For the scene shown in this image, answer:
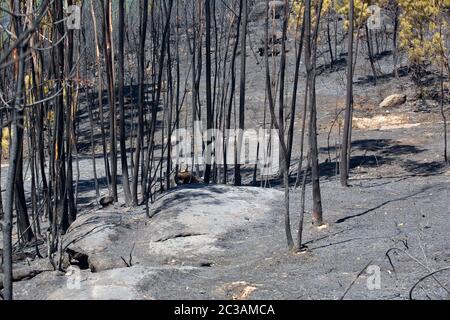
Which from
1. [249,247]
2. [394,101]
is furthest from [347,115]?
[394,101]

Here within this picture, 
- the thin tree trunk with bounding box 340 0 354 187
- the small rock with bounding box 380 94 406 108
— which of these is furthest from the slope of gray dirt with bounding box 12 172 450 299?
the small rock with bounding box 380 94 406 108

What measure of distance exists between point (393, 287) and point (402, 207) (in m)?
3.43

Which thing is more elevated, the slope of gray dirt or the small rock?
the small rock

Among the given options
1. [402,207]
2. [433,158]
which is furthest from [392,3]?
[402,207]

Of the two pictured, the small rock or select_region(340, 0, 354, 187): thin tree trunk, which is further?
the small rock

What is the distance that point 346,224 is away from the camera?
8773 mm

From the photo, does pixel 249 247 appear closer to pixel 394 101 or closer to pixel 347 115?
pixel 347 115

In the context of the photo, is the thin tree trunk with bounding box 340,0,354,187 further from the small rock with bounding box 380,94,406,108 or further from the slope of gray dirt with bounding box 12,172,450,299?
the small rock with bounding box 380,94,406,108

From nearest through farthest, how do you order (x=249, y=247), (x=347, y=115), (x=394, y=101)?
(x=249, y=247) < (x=347, y=115) < (x=394, y=101)

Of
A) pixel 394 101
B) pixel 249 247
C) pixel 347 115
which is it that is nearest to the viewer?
pixel 249 247

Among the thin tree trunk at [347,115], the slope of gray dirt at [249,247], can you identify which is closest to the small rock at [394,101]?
the thin tree trunk at [347,115]

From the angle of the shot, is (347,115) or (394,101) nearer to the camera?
(347,115)

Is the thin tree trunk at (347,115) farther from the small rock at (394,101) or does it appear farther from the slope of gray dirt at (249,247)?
the small rock at (394,101)

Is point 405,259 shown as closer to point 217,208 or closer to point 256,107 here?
point 217,208
